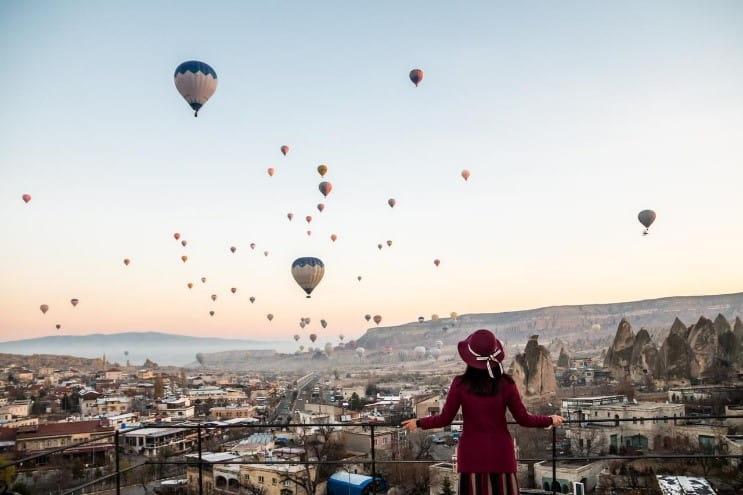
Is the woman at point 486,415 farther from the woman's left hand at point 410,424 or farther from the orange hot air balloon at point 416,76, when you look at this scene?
the orange hot air balloon at point 416,76

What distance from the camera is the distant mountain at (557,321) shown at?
106312 mm

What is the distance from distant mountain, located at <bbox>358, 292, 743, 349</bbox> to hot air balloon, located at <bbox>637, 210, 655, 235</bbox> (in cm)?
8338

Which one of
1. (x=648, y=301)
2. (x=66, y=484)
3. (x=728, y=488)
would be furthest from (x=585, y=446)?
(x=648, y=301)

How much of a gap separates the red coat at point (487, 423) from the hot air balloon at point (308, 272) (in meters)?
Result: 19.1

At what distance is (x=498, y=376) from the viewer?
2869 mm

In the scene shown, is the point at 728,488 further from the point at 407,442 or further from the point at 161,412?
the point at 161,412

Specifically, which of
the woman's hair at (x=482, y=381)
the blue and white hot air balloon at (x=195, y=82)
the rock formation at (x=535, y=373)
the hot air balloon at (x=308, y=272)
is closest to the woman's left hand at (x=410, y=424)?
the woman's hair at (x=482, y=381)

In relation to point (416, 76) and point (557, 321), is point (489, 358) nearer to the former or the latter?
point (416, 76)

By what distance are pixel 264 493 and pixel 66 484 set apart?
9334 millimetres

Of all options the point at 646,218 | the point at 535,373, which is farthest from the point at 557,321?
the point at 646,218

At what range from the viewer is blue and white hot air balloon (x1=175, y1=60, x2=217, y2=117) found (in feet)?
54.0

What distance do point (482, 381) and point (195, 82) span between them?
15.4 metres

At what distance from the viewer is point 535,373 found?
4400 centimetres

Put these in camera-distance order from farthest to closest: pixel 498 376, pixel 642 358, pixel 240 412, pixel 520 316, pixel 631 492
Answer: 1. pixel 520 316
2. pixel 642 358
3. pixel 240 412
4. pixel 631 492
5. pixel 498 376
